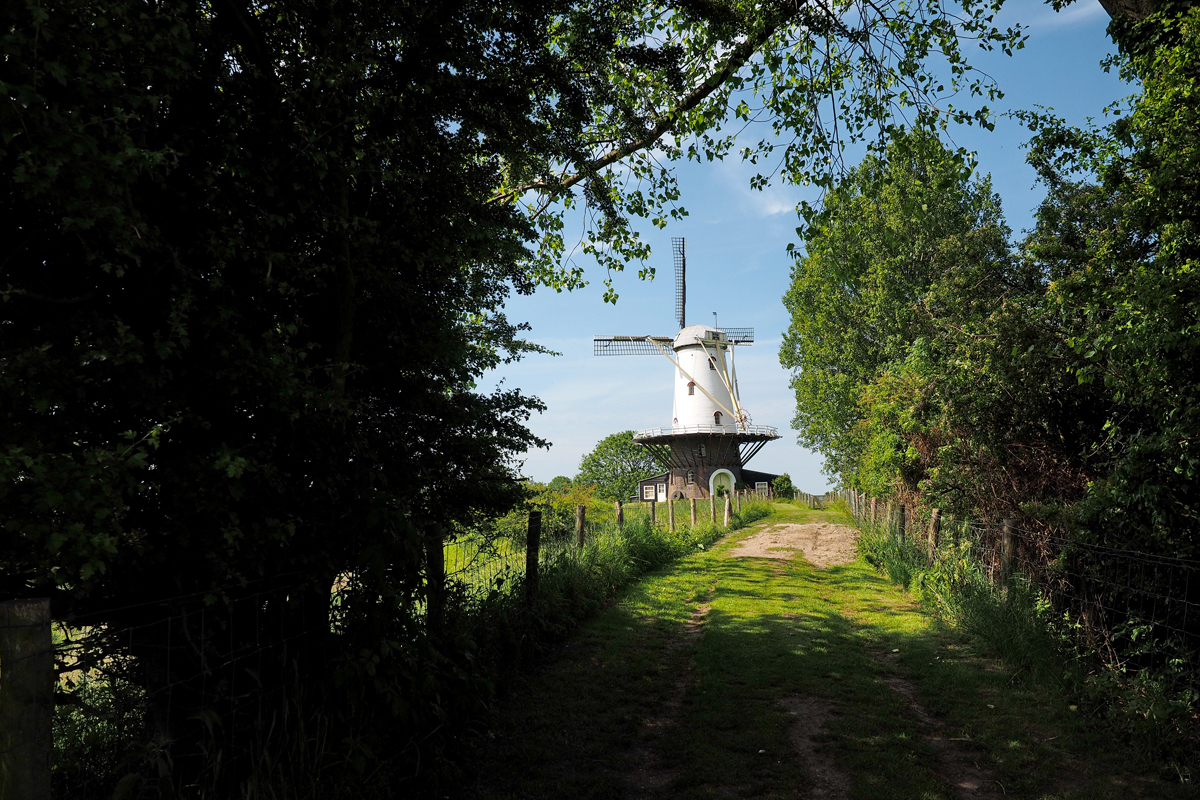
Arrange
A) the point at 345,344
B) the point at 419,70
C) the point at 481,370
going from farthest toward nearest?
the point at 481,370 < the point at 419,70 < the point at 345,344

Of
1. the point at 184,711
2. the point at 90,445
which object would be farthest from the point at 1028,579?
the point at 90,445

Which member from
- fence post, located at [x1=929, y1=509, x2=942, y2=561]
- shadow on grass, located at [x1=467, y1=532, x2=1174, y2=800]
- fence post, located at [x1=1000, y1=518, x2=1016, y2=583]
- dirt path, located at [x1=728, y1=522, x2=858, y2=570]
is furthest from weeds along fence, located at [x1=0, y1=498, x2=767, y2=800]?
dirt path, located at [x1=728, y1=522, x2=858, y2=570]

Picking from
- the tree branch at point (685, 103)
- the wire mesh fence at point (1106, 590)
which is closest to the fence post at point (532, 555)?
the tree branch at point (685, 103)

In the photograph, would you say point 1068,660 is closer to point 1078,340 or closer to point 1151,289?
point 1078,340

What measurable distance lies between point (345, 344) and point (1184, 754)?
6326 millimetres

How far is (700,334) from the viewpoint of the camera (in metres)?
45.1

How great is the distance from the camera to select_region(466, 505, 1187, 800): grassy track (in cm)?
457

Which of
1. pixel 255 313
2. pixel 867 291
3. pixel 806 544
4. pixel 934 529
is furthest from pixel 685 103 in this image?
pixel 867 291

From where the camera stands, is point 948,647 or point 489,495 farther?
point 948,647

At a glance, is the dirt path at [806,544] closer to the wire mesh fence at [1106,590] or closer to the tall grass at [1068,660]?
the tall grass at [1068,660]

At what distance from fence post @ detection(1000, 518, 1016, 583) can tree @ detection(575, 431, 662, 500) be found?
1919 inches

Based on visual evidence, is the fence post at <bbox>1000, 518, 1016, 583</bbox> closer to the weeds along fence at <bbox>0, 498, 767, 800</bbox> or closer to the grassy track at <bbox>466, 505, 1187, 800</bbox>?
the grassy track at <bbox>466, 505, 1187, 800</bbox>

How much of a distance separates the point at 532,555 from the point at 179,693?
4.50 m

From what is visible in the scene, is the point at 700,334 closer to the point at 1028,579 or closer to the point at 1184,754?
the point at 1028,579
